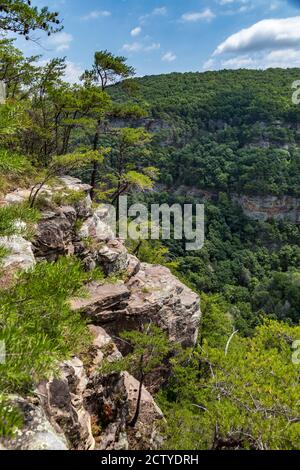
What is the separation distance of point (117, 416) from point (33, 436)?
6.79m

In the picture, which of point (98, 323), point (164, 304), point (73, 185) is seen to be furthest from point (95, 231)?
point (164, 304)

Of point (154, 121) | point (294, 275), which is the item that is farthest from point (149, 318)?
point (154, 121)

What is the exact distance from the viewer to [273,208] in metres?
61.2

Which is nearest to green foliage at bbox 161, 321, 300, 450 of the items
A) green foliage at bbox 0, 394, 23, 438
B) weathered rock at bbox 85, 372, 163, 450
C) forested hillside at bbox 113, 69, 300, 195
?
weathered rock at bbox 85, 372, 163, 450

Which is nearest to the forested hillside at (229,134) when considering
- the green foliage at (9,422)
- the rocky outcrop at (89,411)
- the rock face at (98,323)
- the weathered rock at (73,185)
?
the weathered rock at (73,185)

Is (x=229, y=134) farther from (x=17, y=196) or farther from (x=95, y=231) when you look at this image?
(x=17, y=196)

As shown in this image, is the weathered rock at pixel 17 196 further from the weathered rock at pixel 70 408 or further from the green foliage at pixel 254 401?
the green foliage at pixel 254 401

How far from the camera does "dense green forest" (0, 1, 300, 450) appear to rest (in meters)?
3.78

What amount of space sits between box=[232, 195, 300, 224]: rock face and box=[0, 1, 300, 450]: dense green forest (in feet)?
4.24

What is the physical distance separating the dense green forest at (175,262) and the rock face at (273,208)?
1291 mm

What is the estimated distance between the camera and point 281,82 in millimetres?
87062

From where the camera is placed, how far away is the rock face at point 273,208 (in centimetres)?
6069

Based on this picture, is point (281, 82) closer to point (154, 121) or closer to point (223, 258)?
point (154, 121)
